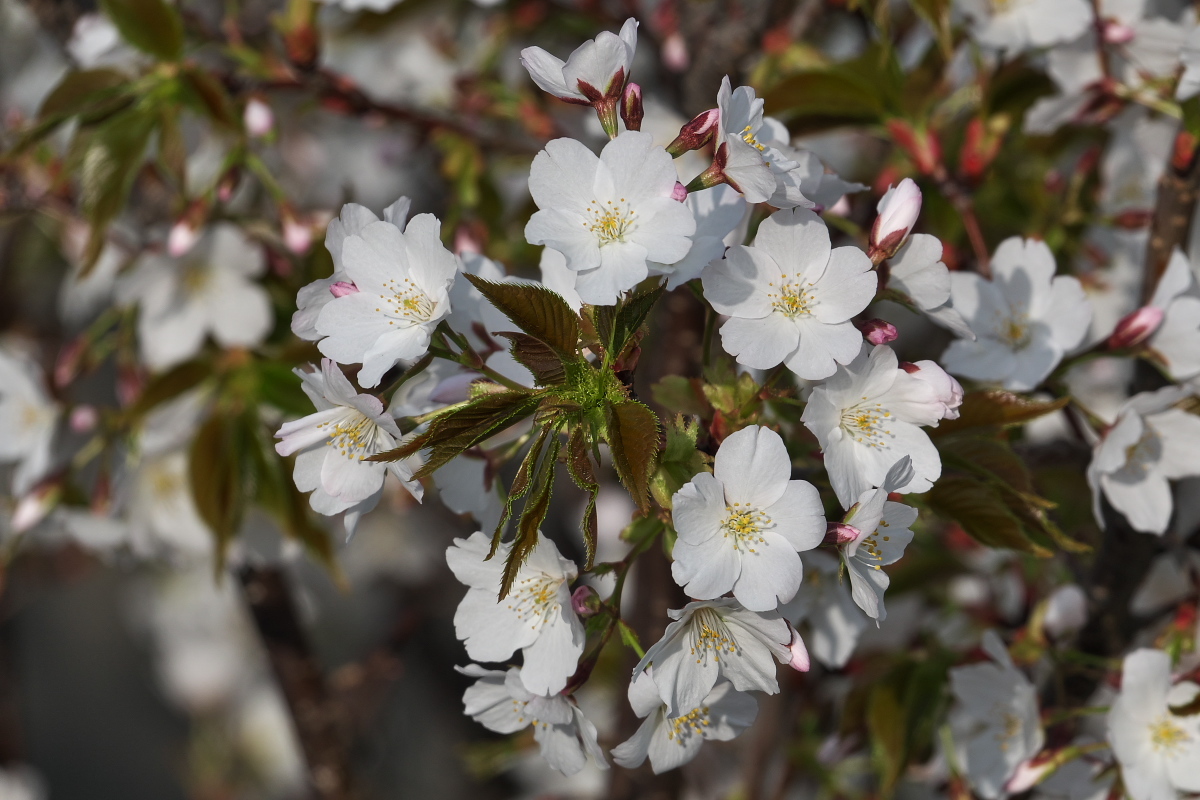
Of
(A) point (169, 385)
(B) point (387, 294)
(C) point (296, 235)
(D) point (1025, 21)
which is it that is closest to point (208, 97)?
(C) point (296, 235)

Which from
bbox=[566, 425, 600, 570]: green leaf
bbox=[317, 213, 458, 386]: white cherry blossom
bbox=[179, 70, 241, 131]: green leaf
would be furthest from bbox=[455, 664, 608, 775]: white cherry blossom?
bbox=[179, 70, 241, 131]: green leaf

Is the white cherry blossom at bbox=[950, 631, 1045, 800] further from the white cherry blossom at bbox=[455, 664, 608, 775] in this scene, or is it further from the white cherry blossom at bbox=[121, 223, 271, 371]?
the white cherry blossom at bbox=[121, 223, 271, 371]

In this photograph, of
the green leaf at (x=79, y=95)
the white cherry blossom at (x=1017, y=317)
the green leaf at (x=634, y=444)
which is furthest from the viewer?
the green leaf at (x=79, y=95)

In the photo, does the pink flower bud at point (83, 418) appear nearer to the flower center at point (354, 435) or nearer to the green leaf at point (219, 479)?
the green leaf at point (219, 479)

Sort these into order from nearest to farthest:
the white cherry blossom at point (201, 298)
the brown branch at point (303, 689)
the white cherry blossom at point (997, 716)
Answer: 1. the white cherry blossom at point (997, 716)
2. the white cherry blossom at point (201, 298)
3. the brown branch at point (303, 689)

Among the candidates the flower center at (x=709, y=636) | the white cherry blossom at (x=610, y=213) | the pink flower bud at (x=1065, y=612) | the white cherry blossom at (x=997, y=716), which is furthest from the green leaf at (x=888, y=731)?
the white cherry blossom at (x=610, y=213)

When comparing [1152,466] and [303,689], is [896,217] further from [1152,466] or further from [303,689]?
[303,689]

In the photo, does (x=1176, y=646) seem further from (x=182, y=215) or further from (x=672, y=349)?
(x=182, y=215)
